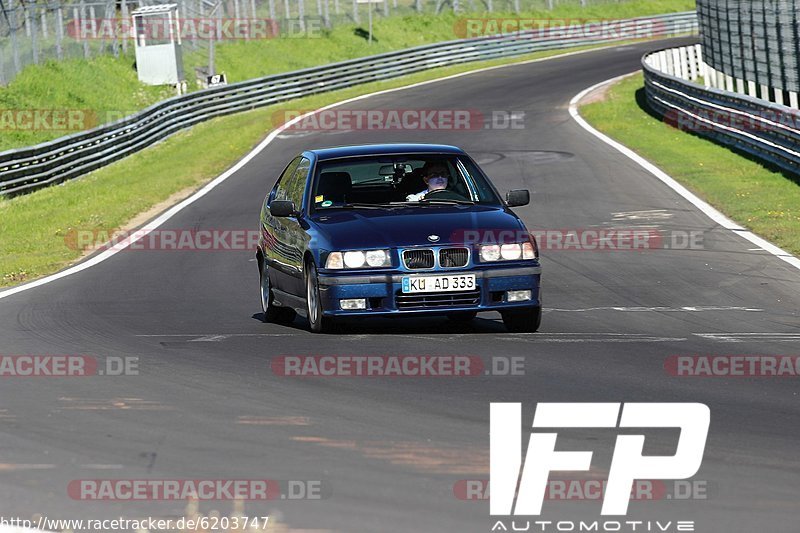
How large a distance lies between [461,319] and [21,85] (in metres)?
30.5

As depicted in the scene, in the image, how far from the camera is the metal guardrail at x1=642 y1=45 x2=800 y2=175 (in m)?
23.2

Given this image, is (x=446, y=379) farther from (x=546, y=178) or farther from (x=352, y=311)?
(x=546, y=178)

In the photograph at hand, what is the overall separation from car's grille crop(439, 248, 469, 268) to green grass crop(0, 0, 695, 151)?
26.3 m

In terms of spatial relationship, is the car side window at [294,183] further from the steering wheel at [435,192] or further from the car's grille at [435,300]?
the car's grille at [435,300]

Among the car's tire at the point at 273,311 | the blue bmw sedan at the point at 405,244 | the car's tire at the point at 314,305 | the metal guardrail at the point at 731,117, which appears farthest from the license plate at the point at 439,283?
the metal guardrail at the point at 731,117

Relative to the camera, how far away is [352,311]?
11.0 m

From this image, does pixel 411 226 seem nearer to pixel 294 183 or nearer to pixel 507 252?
pixel 507 252

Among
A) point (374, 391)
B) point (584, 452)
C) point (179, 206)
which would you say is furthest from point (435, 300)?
point (179, 206)

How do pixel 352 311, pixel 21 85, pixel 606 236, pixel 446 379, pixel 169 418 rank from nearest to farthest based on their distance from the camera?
pixel 169 418
pixel 446 379
pixel 352 311
pixel 606 236
pixel 21 85

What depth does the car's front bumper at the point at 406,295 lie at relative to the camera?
10.9 meters

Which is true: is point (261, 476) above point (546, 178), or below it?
above

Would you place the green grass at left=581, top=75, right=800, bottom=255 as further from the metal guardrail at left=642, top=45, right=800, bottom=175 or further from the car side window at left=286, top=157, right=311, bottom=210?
the car side window at left=286, top=157, right=311, bottom=210

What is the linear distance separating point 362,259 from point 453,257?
68cm

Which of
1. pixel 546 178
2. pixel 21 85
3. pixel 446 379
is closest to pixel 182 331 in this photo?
pixel 446 379
